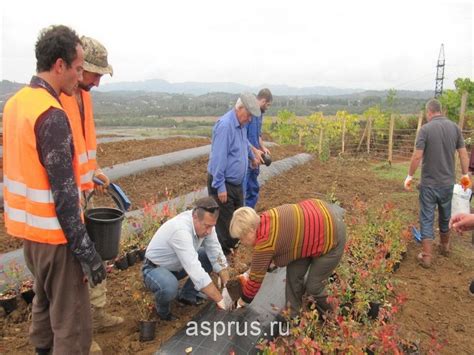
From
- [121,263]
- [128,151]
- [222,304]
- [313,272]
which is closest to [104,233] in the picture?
[222,304]

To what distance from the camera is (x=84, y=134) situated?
2672 millimetres

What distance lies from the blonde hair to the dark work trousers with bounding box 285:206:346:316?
1.81 ft

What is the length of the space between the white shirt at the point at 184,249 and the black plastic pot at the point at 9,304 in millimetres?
1093

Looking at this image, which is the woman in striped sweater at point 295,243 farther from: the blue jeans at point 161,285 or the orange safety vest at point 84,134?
the orange safety vest at point 84,134

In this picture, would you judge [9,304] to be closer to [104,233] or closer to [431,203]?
[104,233]

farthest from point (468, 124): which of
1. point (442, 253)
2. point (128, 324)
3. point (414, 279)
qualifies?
point (128, 324)

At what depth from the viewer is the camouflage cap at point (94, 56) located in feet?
8.16

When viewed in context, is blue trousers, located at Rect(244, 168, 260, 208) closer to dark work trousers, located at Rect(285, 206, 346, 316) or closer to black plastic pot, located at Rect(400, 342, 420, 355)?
dark work trousers, located at Rect(285, 206, 346, 316)

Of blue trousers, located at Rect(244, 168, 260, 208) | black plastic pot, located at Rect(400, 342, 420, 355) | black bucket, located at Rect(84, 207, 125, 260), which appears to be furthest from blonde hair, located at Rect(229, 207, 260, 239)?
blue trousers, located at Rect(244, 168, 260, 208)

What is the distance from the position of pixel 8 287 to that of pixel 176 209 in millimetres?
2313

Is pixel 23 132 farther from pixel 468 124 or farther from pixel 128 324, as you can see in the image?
pixel 468 124

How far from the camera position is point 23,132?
1.85 m

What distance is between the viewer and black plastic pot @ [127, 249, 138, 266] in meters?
4.15

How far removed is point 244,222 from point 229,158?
1357 mm
